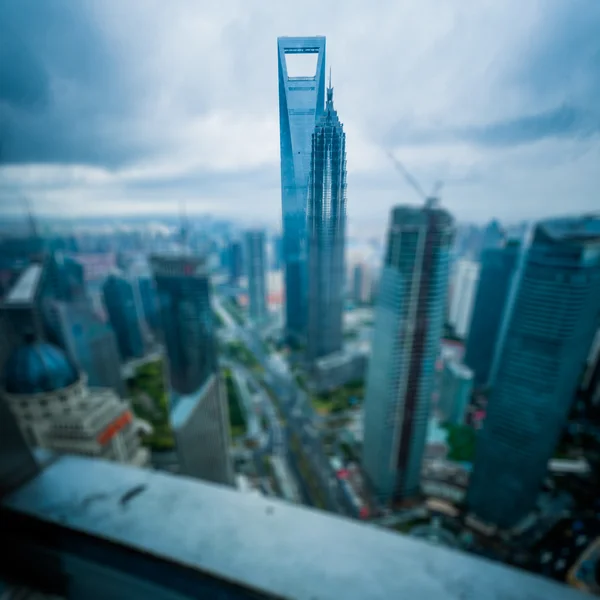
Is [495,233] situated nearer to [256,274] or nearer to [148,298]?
[256,274]

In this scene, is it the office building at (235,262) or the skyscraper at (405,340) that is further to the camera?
the office building at (235,262)

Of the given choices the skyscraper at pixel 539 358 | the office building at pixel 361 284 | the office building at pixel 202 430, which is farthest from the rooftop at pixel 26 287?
the office building at pixel 361 284

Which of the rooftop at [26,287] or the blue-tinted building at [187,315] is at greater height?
the rooftop at [26,287]

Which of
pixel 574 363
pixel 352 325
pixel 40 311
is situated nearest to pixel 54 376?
pixel 40 311

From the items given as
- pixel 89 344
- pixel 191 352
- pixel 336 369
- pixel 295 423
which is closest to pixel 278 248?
pixel 191 352

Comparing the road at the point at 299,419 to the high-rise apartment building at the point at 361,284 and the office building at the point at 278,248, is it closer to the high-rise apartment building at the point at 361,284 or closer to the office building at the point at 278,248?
the high-rise apartment building at the point at 361,284
